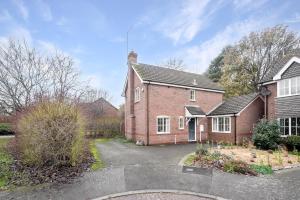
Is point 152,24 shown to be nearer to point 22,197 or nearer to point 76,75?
point 76,75

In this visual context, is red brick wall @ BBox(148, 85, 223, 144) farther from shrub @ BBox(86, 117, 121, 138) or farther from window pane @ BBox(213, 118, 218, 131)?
shrub @ BBox(86, 117, 121, 138)

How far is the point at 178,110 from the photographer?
2219 centimetres

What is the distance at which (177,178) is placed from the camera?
29.0ft

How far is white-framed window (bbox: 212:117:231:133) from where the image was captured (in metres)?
21.6

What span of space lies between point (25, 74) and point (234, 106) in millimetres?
20685

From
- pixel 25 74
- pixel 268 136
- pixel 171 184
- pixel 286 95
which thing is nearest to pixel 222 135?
pixel 268 136

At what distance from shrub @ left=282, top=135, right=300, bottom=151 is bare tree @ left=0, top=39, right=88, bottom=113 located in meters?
16.4

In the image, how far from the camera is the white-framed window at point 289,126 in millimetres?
16500

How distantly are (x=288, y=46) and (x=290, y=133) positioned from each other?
21.8 metres

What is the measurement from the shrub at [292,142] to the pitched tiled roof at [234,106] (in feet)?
17.5

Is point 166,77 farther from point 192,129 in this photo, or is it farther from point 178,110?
point 192,129

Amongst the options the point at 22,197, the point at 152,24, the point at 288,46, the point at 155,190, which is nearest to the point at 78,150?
the point at 22,197

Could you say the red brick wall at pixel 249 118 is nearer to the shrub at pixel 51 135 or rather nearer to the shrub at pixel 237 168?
the shrub at pixel 237 168

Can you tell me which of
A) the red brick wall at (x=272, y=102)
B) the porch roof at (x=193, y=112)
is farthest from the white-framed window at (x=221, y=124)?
the red brick wall at (x=272, y=102)
